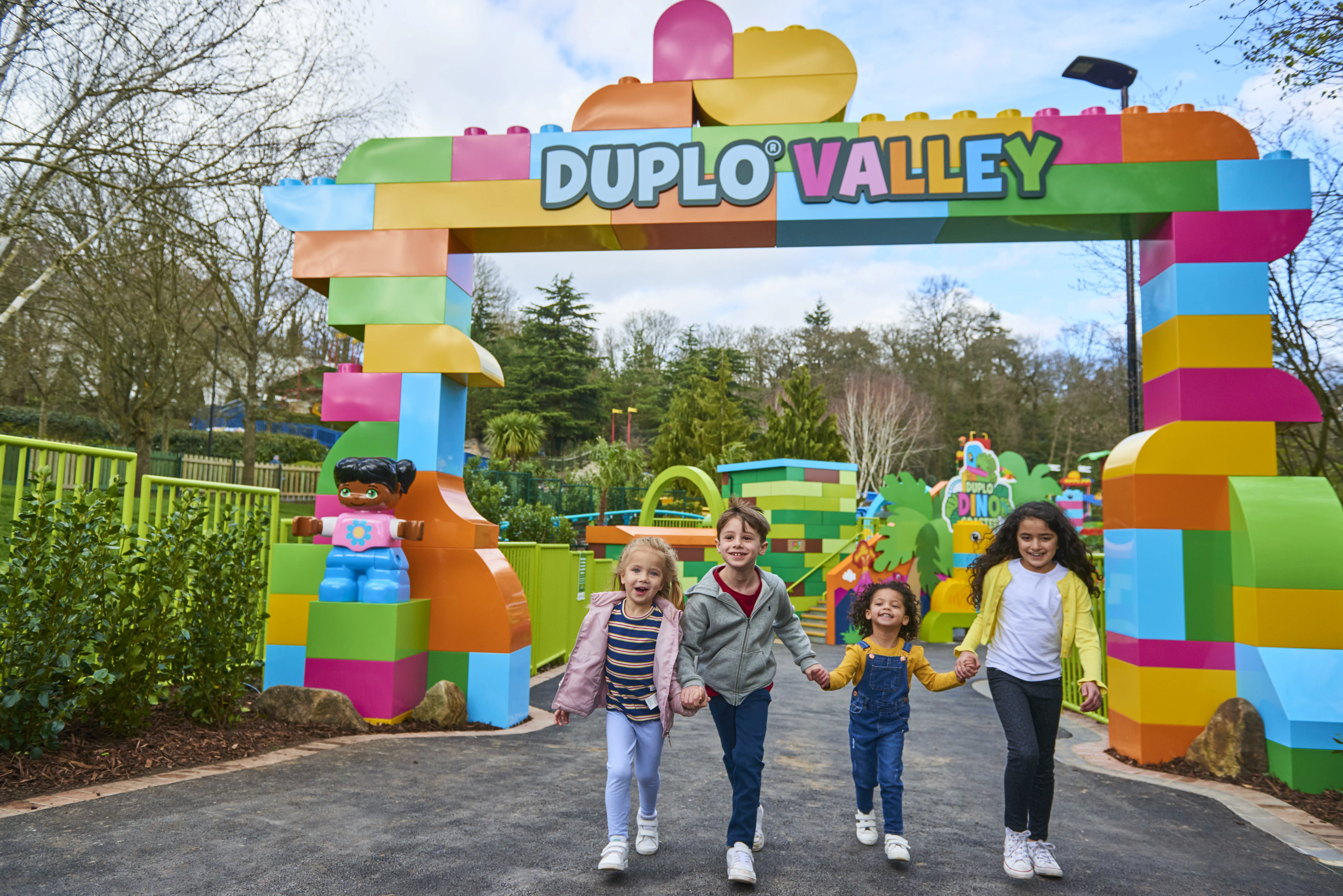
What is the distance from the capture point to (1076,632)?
3527 millimetres

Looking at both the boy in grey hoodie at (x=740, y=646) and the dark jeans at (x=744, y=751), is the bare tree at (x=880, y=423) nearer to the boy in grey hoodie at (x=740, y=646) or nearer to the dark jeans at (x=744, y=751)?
the boy in grey hoodie at (x=740, y=646)

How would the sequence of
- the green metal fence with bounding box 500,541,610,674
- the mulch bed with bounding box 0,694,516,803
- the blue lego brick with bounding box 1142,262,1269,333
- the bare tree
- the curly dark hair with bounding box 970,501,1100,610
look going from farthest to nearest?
the bare tree, the green metal fence with bounding box 500,541,610,674, the blue lego brick with bounding box 1142,262,1269,333, the mulch bed with bounding box 0,694,516,803, the curly dark hair with bounding box 970,501,1100,610

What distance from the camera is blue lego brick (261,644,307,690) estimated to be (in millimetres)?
5883

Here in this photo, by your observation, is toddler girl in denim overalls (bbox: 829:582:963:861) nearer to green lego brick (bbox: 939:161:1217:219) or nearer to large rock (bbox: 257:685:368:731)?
green lego brick (bbox: 939:161:1217:219)

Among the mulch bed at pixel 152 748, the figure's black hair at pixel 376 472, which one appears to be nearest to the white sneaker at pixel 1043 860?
the mulch bed at pixel 152 748

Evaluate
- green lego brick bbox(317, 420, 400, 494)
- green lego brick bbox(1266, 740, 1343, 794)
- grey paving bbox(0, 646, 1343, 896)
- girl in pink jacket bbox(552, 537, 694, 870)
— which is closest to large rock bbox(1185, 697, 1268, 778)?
green lego brick bbox(1266, 740, 1343, 794)

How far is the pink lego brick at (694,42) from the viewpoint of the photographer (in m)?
6.23

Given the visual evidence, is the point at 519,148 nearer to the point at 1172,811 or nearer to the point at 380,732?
the point at 380,732

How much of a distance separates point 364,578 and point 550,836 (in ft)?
9.55

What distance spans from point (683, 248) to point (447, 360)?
2.14 meters

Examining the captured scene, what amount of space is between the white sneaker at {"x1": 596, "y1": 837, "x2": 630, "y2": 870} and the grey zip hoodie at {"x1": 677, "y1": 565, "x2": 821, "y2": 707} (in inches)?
26.1

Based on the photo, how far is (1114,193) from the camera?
19.1 feet

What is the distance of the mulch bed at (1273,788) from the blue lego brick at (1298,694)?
25cm

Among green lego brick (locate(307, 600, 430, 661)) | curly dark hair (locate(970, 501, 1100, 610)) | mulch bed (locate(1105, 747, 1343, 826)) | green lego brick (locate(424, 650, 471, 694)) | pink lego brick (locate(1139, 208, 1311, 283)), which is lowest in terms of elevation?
mulch bed (locate(1105, 747, 1343, 826))
